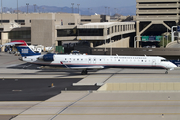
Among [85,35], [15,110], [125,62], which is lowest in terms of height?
[15,110]

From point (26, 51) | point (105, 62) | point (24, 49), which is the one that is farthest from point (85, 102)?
point (24, 49)

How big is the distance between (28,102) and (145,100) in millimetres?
11746

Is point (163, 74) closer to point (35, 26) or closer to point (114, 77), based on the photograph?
point (114, 77)

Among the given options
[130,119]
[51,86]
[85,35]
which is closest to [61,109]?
[130,119]

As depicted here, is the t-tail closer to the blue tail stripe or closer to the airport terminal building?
the blue tail stripe

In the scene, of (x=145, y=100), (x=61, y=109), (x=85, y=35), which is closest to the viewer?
(x=61, y=109)

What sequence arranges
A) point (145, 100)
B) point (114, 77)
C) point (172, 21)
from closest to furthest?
point (145, 100) < point (114, 77) < point (172, 21)

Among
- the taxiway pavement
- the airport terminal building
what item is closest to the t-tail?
the taxiway pavement

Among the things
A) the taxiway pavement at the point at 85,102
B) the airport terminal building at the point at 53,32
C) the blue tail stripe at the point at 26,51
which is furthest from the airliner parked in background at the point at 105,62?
the airport terminal building at the point at 53,32

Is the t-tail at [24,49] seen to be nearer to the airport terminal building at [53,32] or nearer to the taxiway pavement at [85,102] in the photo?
the taxiway pavement at [85,102]

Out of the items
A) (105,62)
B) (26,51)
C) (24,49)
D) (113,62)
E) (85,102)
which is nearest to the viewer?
(85,102)

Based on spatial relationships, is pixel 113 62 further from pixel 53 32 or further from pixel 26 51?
pixel 53 32

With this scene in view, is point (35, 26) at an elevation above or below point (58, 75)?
above

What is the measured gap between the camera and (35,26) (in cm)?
10012
